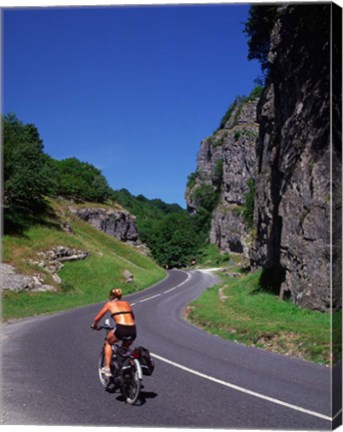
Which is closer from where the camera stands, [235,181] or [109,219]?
[109,219]

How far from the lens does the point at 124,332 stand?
19.6 ft

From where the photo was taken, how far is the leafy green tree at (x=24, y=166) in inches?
292

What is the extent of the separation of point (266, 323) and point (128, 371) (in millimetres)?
6809

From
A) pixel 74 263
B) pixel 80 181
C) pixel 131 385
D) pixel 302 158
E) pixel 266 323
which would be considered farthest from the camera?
pixel 302 158

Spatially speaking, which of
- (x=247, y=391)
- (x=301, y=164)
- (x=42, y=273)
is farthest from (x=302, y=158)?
(x=247, y=391)

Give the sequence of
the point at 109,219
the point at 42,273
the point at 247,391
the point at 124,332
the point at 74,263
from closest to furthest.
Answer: the point at 124,332
the point at 247,391
the point at 74,263
the point at 109,219
the point at 42,273

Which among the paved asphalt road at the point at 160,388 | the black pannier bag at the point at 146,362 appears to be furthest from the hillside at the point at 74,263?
the black pannier bag at the point at 146,362

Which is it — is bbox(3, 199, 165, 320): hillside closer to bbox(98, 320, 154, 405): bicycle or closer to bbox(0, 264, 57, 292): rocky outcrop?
bbox(0, 264, 57, 292): rocky outcrop

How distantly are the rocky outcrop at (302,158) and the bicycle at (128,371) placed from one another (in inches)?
122

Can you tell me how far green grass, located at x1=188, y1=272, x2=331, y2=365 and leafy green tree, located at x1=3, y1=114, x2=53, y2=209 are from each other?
19.4 ft

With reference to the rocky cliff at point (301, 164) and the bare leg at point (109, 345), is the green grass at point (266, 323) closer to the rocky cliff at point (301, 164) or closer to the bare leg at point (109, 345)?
the rocky cliff at point (301, 164)

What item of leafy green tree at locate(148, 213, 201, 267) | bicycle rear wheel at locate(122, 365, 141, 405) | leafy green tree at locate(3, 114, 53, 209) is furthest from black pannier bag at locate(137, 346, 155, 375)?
leafy green tree at locate(148, 213, 201, 267)

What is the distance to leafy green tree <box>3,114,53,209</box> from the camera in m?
7.41

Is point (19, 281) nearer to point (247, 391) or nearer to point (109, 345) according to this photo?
point (109, 345)
